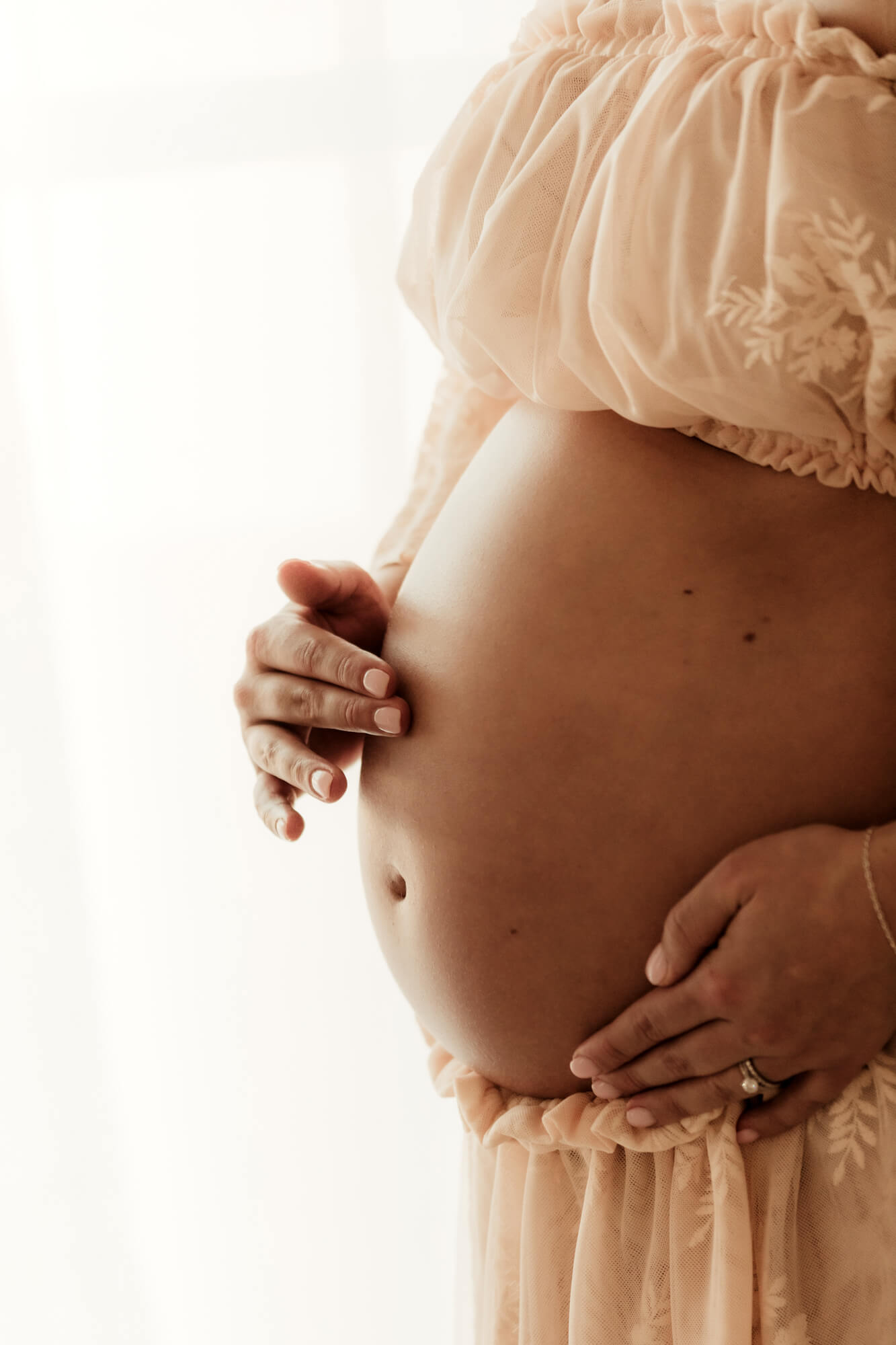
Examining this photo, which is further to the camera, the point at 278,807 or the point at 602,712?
the point at 278,807

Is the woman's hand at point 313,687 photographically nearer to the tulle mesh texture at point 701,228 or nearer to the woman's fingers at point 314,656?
the woman's fingers at point 314,656

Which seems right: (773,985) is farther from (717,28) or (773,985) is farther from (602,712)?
(717,28)

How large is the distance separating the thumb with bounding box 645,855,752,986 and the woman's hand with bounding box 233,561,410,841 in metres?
0.21

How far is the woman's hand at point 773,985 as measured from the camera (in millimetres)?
533

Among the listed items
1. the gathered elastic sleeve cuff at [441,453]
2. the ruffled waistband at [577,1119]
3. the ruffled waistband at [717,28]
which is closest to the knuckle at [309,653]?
the gathered elastic sleeve cuff at [441,453]

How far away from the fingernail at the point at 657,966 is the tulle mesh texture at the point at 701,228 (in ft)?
0.88

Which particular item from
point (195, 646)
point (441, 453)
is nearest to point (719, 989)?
point (441, 453)

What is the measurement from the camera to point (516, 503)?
2.29 ft

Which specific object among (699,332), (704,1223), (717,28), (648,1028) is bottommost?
(704,1223)

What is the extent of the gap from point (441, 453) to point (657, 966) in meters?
0.46

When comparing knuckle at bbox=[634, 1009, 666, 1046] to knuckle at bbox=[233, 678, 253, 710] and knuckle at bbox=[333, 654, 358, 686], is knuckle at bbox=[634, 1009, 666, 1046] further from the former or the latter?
knuckle at bbox=[233, 678, 253, 710]

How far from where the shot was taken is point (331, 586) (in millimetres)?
829

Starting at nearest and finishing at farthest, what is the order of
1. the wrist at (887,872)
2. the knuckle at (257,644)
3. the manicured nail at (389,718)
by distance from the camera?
the wrist at (887,872), the manicured nail at (389,718), the knuckle at (257,644)

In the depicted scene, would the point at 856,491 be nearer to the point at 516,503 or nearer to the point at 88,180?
the point at 516,503
